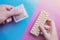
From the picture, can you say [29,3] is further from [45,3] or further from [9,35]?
[9,35]

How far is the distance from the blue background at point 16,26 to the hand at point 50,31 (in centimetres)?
11

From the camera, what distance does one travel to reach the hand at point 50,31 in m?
0.81

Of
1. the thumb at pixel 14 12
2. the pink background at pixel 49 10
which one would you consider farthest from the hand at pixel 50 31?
the thumb at pixel 14 12

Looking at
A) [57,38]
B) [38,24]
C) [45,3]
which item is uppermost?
[45,3]

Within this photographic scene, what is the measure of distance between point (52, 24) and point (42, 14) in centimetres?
8

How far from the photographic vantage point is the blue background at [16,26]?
0.82 metres

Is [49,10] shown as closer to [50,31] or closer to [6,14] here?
[50,31]

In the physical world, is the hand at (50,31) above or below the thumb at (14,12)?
below

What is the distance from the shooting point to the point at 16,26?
833 mm

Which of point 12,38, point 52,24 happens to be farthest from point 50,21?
point 12,38

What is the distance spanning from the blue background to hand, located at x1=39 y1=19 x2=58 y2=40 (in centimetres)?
11

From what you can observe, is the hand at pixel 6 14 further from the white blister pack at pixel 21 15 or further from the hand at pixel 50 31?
the hand at pixel 50 31

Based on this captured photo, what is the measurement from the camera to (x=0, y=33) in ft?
2.67

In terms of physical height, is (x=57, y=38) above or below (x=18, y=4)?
below
